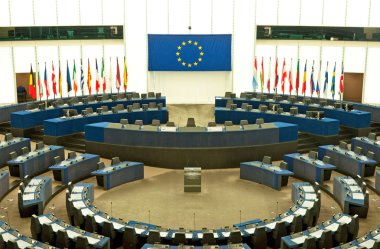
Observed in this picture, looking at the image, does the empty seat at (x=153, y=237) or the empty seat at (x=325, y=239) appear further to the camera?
the empty seat at (x=153, y=237)

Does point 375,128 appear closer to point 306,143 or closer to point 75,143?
point 306,143

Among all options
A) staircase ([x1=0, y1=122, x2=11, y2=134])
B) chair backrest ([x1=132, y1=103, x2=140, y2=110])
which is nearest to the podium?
chair backrest ([x1=132, y1=103, x2=140, y2=110])

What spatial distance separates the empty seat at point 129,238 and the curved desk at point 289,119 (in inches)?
516

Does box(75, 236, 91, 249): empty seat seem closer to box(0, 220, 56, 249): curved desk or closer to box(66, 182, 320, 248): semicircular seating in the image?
box(0, 220, 56, 249): curved desk

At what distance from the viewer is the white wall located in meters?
33.3

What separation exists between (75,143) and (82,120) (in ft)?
4.40

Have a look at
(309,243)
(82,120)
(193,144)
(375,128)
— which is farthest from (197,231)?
(375,128)

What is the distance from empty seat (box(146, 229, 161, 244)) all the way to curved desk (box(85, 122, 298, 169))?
29.2 ft

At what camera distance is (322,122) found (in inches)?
984

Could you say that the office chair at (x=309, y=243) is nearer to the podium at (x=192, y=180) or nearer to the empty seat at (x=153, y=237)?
the empty seat at (x=153, y=237)

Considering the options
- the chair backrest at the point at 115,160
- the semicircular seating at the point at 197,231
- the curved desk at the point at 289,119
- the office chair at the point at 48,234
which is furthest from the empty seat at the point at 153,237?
the curved desk at the point at 289,119

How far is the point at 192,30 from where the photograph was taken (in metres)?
33.8

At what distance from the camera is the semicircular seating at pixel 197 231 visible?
1474 centimetres

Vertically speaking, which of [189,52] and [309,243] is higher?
[189,52]
